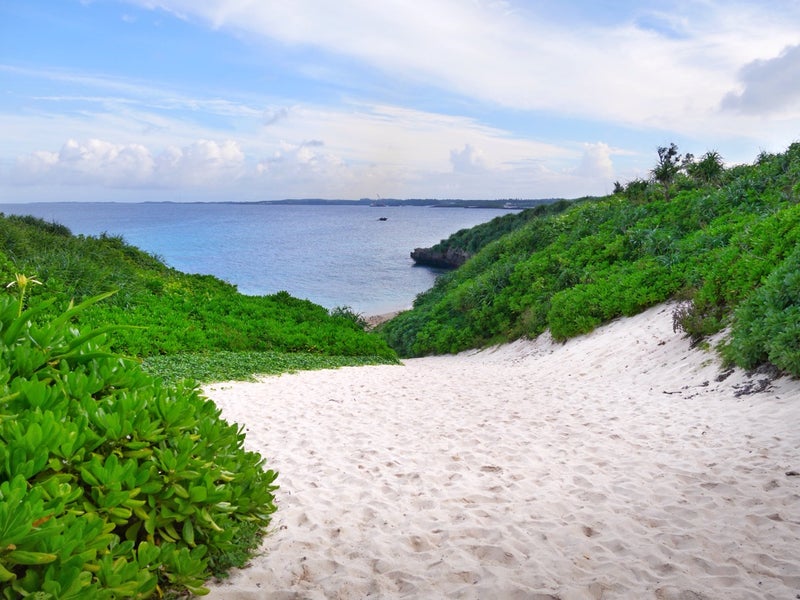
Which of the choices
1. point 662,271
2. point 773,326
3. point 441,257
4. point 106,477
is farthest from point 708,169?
point 441,257

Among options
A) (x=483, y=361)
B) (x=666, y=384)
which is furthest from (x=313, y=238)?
(x=666, y=384)

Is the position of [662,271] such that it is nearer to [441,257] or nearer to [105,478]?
[105,478]

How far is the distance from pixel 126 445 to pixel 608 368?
1023cm

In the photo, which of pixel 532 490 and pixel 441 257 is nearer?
pixel 532 490

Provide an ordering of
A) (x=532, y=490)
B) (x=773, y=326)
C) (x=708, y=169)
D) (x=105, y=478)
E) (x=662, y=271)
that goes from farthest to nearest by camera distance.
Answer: (x=708, y=169) < (x=662, y=271) < (x=773, y=326) < (x=532, y=490) < (x=105, y=478)

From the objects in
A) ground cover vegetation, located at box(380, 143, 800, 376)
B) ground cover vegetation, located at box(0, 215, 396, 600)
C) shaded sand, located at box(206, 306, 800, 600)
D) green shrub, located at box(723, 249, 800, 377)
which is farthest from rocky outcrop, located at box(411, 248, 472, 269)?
ground cover vegetation, located at box(0, 215, 396, 600)

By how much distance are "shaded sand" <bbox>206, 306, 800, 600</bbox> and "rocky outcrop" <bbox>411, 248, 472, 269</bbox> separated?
53.7m

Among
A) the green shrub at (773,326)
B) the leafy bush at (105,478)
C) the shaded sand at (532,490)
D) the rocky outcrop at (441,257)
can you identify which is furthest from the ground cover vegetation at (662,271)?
the rocky outcrop at (441,257)

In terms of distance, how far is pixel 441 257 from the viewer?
6788 cm

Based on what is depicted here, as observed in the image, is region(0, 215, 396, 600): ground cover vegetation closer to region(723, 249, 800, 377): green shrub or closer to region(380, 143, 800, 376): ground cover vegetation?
region(723, 249, 800, 377): green shrub

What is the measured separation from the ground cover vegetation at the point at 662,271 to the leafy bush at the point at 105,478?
6879mm

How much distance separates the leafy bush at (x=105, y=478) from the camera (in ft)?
7.29

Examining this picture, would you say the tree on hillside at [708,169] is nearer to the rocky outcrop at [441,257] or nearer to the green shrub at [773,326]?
the green shrub at [773,326]

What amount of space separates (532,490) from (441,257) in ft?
208
